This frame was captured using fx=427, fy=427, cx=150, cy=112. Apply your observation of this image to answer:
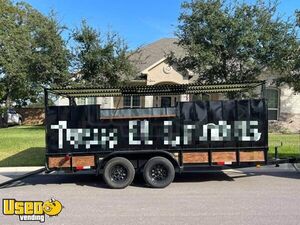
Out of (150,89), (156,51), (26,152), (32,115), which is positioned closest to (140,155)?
(150,89)

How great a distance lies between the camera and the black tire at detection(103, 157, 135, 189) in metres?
10.3

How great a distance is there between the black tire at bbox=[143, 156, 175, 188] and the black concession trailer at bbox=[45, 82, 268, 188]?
19cm

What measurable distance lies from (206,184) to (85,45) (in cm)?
1834

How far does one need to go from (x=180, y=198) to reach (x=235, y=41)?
53.4 ft

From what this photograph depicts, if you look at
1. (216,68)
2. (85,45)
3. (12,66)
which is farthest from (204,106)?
(12,66)

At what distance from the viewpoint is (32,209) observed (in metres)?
7.69

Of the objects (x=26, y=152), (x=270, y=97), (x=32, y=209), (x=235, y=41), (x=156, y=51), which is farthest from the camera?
(x=156, y=51)

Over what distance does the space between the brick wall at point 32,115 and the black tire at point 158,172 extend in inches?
1205

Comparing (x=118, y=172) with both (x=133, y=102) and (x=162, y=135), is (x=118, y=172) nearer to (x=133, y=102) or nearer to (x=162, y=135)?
(x=162, y=135)

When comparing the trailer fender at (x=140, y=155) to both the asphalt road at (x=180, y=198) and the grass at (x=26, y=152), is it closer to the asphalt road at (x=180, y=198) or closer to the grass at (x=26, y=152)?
the asphalt road at (x=180, y=198)

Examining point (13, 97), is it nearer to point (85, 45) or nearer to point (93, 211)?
point (85, 45)

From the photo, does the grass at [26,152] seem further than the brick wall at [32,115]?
No

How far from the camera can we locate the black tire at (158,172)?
33.7ft

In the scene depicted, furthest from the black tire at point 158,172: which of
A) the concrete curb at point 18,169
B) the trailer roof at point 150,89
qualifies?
the concrete curb at point 18,169
